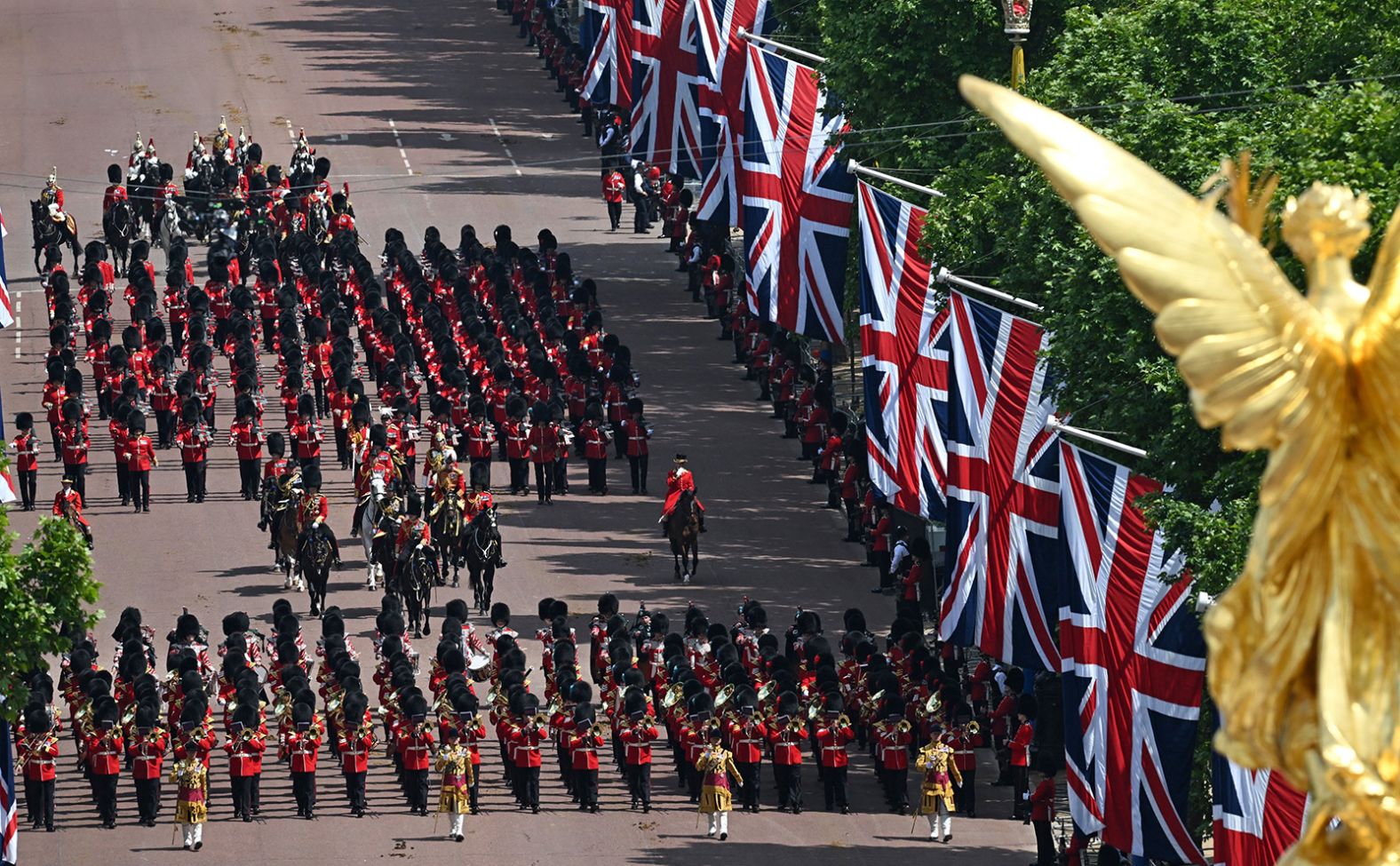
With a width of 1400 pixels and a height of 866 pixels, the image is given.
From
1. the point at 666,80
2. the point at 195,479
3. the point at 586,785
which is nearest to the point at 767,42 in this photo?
the point at 666,80

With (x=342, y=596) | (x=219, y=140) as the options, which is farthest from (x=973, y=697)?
(x=219, y=140)

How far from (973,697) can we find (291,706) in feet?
22.0

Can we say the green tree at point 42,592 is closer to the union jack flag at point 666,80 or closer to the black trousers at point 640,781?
the black trousers at point 640,781

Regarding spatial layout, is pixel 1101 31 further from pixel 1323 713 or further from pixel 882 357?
pixel 1323 713

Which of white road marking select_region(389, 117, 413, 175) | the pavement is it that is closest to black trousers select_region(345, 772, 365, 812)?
the pavement

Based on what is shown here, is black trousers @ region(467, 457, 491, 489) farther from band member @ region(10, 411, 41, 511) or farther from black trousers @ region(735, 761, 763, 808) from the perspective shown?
black trousers @ region(735, 761, 763, 808)

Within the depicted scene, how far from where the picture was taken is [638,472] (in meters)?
42.9

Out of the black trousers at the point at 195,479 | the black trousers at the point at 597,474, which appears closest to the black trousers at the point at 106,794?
the black trousers at the point at 195,479

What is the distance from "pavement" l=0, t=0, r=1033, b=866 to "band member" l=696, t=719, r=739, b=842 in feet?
0.78

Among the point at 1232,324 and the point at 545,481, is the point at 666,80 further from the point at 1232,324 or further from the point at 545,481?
the point at 1232,324

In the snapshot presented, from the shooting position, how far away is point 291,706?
31062 mm

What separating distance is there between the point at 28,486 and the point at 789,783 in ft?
48.0

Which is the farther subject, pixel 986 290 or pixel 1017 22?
pixel 1017 22

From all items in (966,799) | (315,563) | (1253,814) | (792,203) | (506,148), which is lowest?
(966,799)
